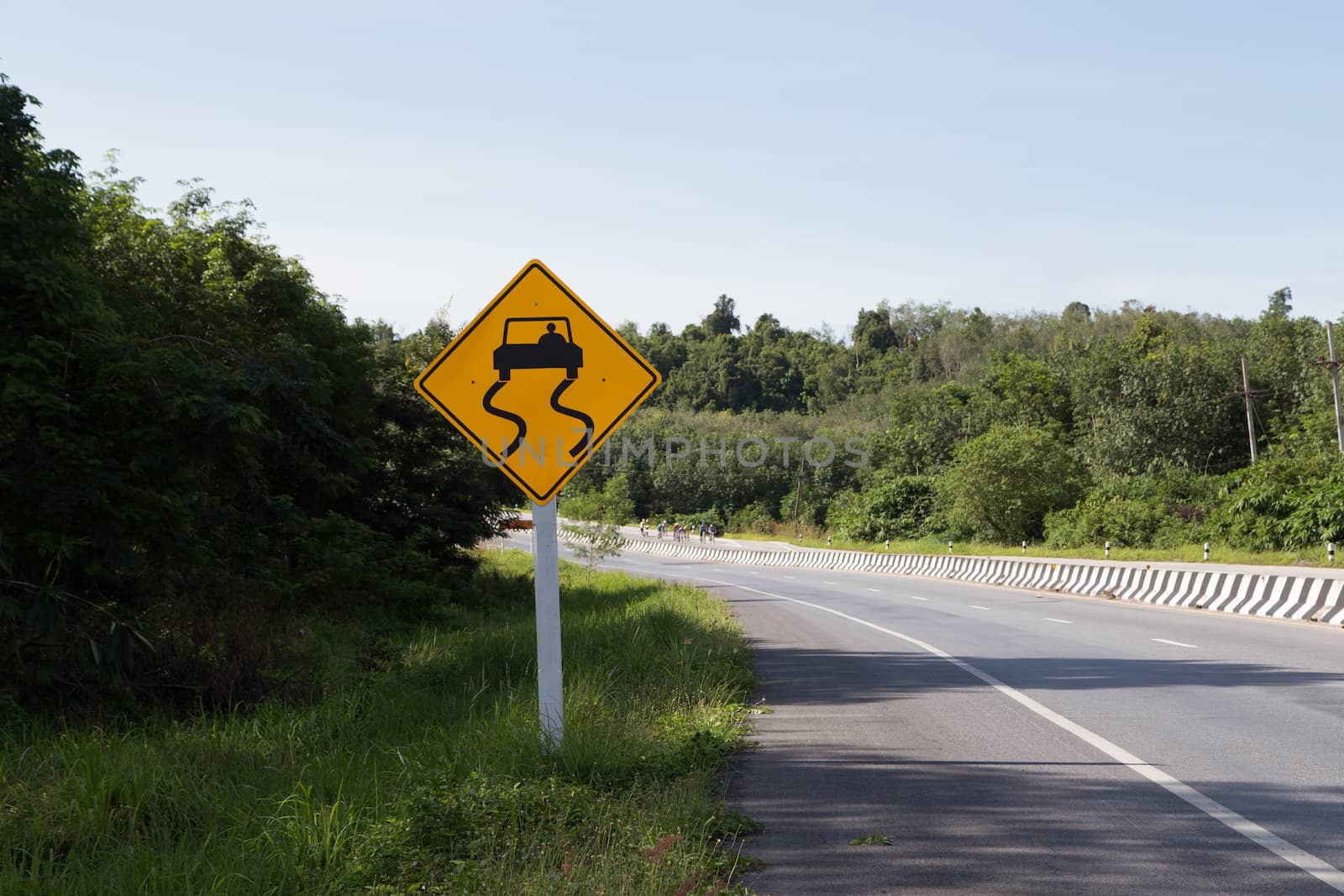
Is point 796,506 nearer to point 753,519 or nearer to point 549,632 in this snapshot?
point 753,519

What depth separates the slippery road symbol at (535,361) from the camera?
274 inches

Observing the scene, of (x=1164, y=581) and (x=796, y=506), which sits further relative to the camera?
(x=796, y=506)

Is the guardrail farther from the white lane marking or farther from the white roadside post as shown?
the white roadside post

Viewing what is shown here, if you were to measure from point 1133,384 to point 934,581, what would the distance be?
94.7 ft

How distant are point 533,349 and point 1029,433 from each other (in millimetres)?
50179

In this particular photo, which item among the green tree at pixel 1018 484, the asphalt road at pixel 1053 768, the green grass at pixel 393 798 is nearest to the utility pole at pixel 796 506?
the green tree at pixel 1018 484

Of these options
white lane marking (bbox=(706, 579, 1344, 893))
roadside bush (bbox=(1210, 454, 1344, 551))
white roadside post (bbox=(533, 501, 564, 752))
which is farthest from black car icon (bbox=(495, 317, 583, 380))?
roadside bush (bbox=(1210, 454, 1344, 551))

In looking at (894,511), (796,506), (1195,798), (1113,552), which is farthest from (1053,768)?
(796,506)

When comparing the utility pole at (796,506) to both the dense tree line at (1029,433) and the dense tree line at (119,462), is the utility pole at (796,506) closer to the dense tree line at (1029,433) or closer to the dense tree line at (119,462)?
the dense tree line at (1029,433)

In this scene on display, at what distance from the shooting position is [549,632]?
Result: 21.9ft

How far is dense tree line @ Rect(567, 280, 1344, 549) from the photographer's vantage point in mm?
43781

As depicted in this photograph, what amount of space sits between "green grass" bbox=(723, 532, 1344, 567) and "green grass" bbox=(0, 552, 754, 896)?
995 inches

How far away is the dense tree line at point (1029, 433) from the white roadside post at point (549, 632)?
101 feet

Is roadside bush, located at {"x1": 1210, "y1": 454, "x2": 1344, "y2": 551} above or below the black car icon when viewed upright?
below
